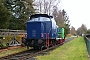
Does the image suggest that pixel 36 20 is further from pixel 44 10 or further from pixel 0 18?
pixel 44 10

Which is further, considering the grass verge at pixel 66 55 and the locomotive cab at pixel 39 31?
the locomotive cab at pixel 39 31

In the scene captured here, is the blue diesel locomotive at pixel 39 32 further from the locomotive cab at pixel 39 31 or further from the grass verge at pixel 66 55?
the grass verge at pixel 66 55

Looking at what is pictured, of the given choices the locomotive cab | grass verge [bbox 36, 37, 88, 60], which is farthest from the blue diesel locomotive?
grass verge [bbox 36, 37, 88, 60]

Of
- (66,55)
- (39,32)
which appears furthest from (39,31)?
(66,55)

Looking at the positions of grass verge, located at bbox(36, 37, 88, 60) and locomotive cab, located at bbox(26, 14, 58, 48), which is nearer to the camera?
grass verge, located at bbox(36, 37, 88, 60)

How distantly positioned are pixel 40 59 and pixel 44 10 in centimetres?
3621

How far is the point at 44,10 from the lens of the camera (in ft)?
160

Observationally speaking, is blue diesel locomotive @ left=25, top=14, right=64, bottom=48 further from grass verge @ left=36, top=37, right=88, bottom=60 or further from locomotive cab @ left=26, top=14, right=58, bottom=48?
grass verge @ left=36, top=37, right=88, bottom=60

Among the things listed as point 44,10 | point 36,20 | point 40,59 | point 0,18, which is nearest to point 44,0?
point 44,10

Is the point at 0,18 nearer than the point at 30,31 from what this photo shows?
No

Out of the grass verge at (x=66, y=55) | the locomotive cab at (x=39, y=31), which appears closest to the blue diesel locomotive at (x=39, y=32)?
the locomotive cab at (x=39, y=31)

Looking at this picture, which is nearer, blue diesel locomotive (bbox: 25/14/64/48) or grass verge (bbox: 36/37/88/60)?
grass verge (bbox: 36/37/88/60)

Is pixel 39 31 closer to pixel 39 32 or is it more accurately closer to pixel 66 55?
pixel 39 32

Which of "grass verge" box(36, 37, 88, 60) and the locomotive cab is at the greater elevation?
the locomotive cab
